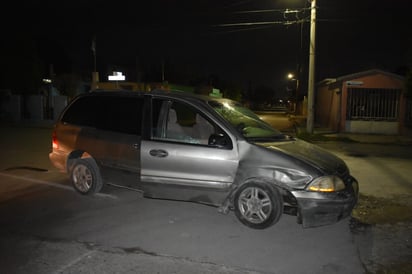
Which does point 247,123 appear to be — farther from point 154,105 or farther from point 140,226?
point 140,226

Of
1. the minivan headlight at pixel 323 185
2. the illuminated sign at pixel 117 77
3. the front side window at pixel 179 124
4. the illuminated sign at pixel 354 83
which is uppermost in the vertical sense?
the illuminated sign at pixel 117 77

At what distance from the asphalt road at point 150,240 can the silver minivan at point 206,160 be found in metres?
0.32

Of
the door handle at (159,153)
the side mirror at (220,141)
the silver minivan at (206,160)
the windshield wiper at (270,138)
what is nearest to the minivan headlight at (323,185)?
the silver minivan at (206,160)

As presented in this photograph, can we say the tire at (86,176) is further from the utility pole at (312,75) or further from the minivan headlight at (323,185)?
the utility pole at (312,75)

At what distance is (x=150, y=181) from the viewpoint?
5.94 m

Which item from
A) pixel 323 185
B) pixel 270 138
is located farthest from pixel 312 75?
pixel 323 185

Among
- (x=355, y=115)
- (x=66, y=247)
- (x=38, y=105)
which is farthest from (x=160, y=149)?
(x=38, y=105)

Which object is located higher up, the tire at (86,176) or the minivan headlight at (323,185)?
the minivan headlight at (323,185)

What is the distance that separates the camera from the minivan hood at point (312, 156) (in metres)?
5.26

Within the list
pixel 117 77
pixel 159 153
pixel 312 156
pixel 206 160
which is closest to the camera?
pixel 312 156

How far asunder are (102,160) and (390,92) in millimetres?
19233

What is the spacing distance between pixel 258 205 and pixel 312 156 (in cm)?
100

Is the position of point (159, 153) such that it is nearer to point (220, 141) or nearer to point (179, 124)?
point (179, 124)

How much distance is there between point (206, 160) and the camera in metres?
5.58
